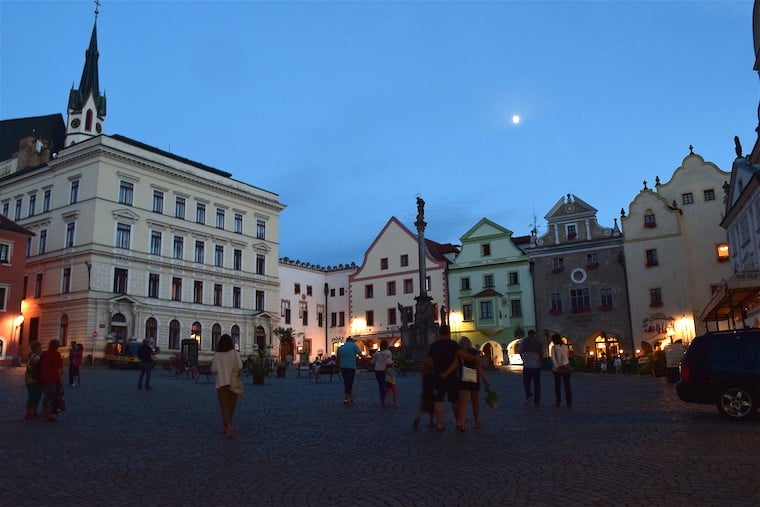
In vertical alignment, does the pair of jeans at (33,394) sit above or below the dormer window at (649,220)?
below

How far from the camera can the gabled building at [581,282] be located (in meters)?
48.8

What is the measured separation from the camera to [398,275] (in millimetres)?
63250

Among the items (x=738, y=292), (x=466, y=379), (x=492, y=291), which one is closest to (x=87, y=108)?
(x=492, y=291)

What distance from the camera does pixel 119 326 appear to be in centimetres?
4906

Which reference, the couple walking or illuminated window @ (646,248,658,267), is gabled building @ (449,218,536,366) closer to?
illuminated window @ (646,248,658,267)

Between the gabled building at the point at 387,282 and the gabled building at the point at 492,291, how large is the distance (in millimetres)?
3048

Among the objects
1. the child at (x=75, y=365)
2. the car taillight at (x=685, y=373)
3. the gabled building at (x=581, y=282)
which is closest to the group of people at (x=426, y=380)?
the car taillight at (x=685, y=373)

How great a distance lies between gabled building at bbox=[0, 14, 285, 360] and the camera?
161ft

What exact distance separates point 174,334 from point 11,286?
42.2 ft

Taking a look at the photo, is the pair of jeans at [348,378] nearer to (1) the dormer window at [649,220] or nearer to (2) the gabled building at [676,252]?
(2) the gabled building at [676,252]

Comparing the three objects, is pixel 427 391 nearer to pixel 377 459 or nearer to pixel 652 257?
pixel 377 459

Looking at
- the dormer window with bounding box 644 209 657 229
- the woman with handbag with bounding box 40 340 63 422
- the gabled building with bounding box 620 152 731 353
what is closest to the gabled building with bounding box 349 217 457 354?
the gabled building with bounding box 620 152 731 353

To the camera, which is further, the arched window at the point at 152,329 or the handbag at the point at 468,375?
the arched window at the point at 152,329

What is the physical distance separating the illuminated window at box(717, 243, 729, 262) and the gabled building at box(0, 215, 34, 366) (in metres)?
50.0
